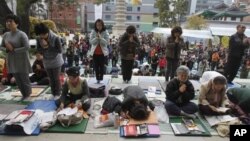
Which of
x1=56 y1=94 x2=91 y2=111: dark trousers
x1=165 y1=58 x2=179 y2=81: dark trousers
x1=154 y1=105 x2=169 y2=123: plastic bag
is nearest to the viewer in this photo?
x1=154 y1=105 x2=169 y2=123: plastic bag

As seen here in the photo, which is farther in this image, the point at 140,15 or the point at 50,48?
the point at 140,15

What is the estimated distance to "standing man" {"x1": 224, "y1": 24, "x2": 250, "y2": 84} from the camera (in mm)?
7038

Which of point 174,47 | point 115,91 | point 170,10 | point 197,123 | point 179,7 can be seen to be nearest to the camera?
point 197,123

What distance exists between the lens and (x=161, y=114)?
5.02 meters

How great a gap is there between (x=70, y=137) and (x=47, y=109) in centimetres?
116

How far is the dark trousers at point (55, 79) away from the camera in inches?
223

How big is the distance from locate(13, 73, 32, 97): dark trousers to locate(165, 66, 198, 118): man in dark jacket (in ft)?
8.85

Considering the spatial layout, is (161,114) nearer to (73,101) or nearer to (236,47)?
(73,101)

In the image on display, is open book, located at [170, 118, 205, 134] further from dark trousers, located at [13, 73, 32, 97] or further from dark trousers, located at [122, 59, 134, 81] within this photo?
dark trousers, located at [13, 73, 32, 97]

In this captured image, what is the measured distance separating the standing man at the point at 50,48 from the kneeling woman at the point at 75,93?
Answer: 545 mm

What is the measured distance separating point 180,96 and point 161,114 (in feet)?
1.55

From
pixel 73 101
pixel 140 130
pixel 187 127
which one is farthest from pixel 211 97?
pixel 73 101

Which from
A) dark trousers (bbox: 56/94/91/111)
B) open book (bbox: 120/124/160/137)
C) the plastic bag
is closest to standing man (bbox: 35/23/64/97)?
dark trousers (bbox: 56/94/91/111)

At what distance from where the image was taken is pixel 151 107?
16.9ft
